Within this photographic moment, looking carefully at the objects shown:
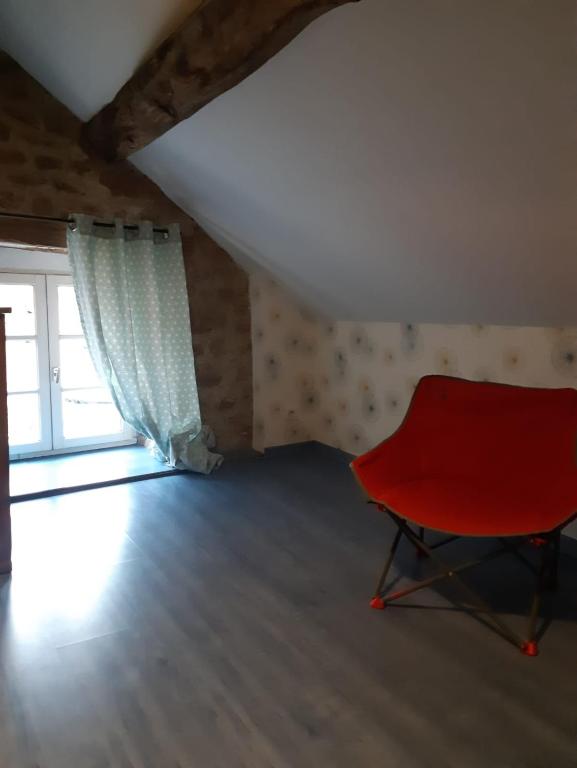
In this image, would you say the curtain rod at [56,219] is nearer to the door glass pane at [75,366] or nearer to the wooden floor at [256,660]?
the door glass pane at [75,366]

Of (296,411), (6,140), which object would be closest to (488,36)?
(6,140)

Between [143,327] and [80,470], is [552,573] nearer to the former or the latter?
[143,327]

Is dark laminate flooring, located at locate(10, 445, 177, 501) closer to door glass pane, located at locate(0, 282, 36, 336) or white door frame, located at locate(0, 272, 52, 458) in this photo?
white door frame, located at locate(0, 272, 52, 458)

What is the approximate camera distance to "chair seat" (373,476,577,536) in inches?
78.3

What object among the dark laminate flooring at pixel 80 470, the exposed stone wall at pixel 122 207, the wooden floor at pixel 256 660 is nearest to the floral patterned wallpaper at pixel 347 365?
the exposed stone wall at pixel 122 207

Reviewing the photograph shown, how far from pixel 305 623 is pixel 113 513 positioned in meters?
1.52

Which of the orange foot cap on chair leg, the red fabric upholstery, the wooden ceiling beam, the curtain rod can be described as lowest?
the orange foot cap on chair leg

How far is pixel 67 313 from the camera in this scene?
14.9 feet

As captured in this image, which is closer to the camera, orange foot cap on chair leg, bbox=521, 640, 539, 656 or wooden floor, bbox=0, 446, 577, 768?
wooden floor, bbox=0, 446, 577, 768

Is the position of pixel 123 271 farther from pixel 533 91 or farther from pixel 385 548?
pixel 533 91

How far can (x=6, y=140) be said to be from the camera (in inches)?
128

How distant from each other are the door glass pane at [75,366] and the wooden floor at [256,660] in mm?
1807

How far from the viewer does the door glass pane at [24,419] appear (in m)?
4.43

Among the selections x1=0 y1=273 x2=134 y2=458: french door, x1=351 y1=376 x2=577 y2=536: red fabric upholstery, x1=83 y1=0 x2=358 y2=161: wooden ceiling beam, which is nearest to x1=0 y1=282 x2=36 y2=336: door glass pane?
x1=0 y1=273 x2=134 y2=458: french door
